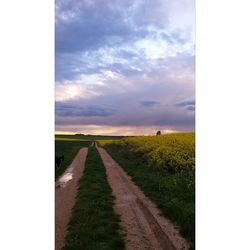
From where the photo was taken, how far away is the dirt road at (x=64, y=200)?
592 cm

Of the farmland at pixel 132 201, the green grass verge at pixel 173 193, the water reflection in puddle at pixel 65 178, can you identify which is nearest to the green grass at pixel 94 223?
the farmland at pixel 132 201

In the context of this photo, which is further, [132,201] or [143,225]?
[132,201]

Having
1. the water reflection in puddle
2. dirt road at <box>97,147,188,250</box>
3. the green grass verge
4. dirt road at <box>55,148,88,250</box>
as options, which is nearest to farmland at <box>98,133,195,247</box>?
the green grass verge

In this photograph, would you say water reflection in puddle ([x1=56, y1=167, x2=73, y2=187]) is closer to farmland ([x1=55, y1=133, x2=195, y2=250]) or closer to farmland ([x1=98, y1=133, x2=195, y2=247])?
farmland ([x1=55, y1=133, x2=195, y2=250])

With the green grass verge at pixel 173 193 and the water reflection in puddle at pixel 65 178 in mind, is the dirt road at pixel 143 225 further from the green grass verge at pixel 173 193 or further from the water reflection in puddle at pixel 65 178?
the water reflection in puddle at pixel 65 178

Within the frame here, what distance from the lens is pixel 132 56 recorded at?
5746 millimetres

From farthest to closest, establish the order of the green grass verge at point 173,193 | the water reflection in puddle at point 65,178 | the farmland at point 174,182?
the water reflection in puddle at point 65,178
the farmland at point 174,182
the green grass verge at point 173,193

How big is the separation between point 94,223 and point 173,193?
2697mm

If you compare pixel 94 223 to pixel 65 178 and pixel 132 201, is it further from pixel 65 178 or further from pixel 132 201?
pixel 65 178

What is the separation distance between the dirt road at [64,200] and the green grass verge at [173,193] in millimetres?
1835

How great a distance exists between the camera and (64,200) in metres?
8.34

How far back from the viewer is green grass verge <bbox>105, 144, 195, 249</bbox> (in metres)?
6.20

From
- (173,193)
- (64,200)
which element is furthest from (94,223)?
(173,193)
